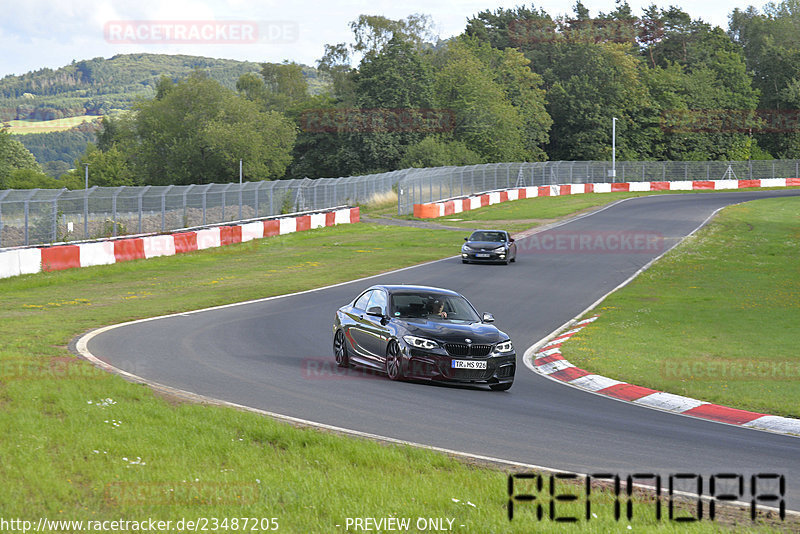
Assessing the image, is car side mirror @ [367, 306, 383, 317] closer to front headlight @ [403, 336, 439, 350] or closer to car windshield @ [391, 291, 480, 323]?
car windshield @ [391, 291, 480, 323]

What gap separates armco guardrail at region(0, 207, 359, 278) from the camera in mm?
26891

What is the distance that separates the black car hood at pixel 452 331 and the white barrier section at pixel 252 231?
2702 cm

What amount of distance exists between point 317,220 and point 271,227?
4.81 metres

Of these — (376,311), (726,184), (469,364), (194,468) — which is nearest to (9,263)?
(376,311)

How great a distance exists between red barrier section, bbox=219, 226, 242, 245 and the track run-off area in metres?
13.8

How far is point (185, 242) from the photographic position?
3491cm

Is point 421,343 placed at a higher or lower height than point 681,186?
lower

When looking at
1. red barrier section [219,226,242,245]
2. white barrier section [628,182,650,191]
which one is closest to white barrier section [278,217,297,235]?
red barrier section [219,226,242,245]

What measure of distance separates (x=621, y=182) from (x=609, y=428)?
74.7 meters

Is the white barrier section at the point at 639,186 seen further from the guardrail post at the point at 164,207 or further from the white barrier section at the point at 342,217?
the guardrail post at the point at 164,207

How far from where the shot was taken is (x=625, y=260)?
3316 cm

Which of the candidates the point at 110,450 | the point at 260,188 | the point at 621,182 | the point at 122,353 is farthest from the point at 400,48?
the point at 110,450

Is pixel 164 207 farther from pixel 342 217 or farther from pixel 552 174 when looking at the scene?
pixel 552 174

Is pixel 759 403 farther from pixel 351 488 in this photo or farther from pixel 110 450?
pixel 110 450
